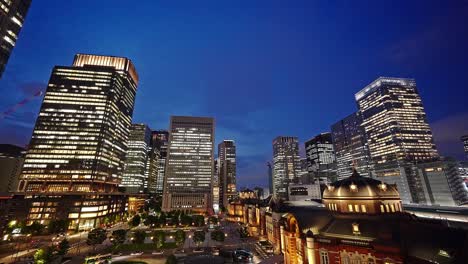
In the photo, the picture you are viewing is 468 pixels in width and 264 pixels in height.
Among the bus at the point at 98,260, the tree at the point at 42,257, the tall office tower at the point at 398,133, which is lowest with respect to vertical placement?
the bus at the point at 98,260

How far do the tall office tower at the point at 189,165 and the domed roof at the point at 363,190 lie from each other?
143 m

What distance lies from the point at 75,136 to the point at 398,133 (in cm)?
24111

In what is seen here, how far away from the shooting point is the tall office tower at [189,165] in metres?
176

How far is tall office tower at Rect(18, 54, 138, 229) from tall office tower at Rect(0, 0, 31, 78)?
65880 mm

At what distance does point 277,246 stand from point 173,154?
137 metres

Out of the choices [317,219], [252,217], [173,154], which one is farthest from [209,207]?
[317,219]

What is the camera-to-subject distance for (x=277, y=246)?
66625 millimetres

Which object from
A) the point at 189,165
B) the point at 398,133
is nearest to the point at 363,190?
the point at 189,165

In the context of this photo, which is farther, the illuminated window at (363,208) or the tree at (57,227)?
the tree at (57,227)

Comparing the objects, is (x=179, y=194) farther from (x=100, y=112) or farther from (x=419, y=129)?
(x=419, y=129)

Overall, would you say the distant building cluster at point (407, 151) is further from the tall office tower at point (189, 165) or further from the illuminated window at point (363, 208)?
the illuminated window at point (363, 208)

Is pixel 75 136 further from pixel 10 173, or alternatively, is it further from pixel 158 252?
pixel 158 252

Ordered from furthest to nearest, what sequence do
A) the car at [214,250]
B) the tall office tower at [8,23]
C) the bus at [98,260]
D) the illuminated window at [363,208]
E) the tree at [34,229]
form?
1. the tree at [34,229]
2. the tall office tower at [8,23]
3. the car at [214,250]
4. the illuminated window at [363,208]
5. the bus at [98,260]

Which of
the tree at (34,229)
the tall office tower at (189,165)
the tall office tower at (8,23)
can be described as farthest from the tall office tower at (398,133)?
the tall office tower at (8,23)
